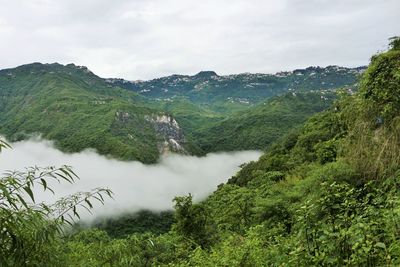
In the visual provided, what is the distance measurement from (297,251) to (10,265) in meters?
3.25

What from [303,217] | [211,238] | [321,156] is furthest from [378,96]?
[211,238]

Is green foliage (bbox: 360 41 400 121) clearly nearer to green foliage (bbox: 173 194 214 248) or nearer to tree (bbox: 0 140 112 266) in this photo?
tree (bbox: 0 140 112 266)

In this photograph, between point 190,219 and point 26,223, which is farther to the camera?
point 190,219

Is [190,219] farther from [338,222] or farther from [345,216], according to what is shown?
[345,216]

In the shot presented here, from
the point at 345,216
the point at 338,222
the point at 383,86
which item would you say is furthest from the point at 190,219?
the point at 345,216

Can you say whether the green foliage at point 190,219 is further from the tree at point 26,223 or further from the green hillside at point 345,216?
the tree at point 26,223

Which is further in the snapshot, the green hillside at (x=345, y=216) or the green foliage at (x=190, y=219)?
the green foliage at (x=190, y=219)

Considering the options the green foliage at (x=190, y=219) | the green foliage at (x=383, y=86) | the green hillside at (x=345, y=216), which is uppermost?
the green foliage at (x=383, y=86)

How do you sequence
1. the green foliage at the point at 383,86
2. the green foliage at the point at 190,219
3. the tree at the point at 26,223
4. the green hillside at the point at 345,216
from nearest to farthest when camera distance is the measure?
1. the tree at the point at 26,223
2. the green hillside at the point at 345,216
3. the green foliage at the point at 383,86
4. the green foliage at the point at 190,219

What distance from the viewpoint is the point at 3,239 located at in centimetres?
347

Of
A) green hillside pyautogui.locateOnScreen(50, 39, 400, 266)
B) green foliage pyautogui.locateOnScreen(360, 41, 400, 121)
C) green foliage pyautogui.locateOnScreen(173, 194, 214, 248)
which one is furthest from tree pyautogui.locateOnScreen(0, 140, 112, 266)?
green foliage pyautogui.locateOnScreen(173, 194, 214, 248)

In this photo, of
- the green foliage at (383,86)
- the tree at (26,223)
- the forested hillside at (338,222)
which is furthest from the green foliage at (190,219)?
the tree at (26,223)

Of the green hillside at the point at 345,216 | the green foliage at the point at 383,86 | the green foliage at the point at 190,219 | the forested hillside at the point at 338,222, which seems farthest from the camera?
the green foliage at the point at 190,219

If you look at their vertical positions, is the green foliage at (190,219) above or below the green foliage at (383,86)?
below
